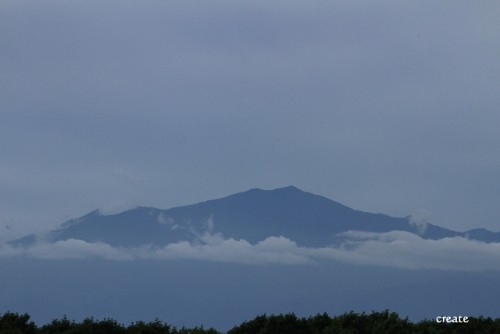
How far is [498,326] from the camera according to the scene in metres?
44.6

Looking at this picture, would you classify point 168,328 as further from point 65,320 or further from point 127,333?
point 65,320

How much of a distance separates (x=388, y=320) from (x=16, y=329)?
817 inches

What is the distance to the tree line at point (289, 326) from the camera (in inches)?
1668

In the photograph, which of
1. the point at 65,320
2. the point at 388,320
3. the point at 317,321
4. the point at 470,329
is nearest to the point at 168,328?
the point at 65,320

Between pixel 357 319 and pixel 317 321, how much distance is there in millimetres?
2535

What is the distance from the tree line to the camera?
139 ft

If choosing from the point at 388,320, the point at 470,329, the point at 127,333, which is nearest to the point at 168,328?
the point at 127,333

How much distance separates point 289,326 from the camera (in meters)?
43.2

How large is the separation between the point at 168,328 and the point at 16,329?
835 cm

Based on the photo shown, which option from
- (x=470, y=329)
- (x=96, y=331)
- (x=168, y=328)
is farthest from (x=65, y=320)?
(x=470, y=329)

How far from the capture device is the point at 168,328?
43156 mm

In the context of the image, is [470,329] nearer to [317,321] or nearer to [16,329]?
[317,321]

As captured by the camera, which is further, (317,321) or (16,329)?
(317,321)

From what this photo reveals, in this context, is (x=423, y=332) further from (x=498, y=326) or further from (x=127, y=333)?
(x=127, y=333)
